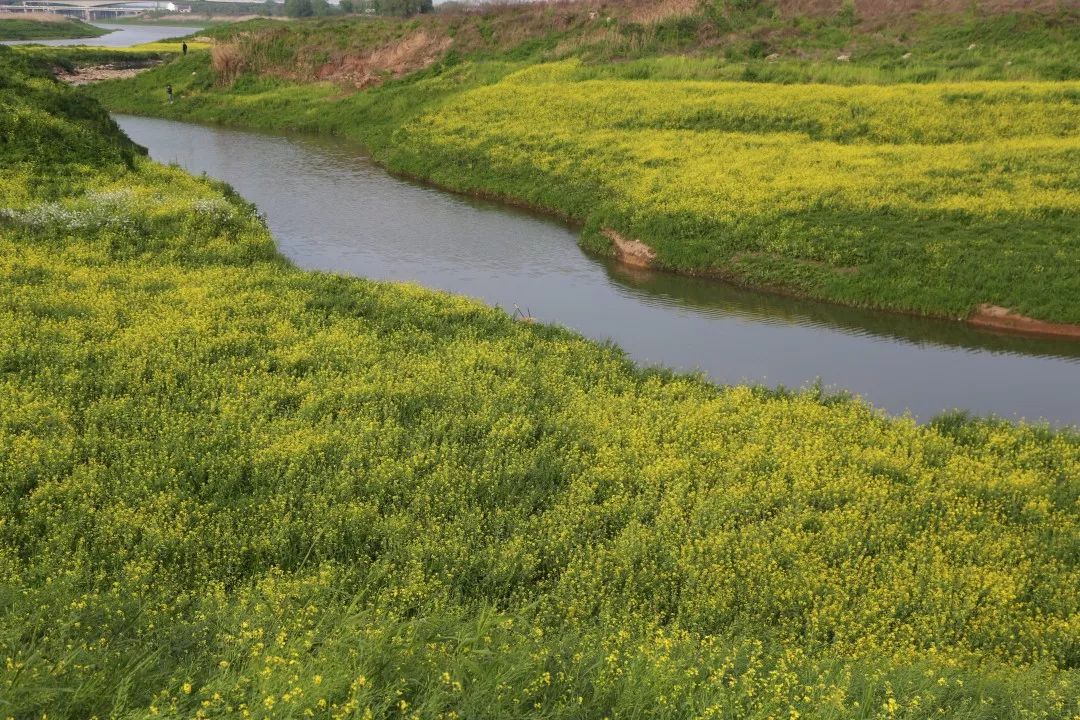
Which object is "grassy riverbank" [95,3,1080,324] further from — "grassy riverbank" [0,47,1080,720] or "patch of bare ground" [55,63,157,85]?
"grassy riverbank" [0,47,1080,720]

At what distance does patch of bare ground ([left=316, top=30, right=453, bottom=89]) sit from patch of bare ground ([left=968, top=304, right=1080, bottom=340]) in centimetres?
3251

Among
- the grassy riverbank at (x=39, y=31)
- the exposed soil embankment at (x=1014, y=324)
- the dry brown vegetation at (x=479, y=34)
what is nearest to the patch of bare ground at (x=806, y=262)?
the exposed soil embankment at (x=1014, y=324)

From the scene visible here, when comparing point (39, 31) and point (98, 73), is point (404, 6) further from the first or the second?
point (39, 31)

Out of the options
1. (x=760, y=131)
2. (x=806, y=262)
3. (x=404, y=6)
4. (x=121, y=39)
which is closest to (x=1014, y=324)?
(x=806, y=262)

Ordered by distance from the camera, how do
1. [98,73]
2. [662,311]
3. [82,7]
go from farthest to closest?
[82,7] → [98,73] → [662,311]

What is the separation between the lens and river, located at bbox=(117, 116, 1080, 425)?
12797mm

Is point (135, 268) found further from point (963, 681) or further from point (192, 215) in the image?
point (963, 681)

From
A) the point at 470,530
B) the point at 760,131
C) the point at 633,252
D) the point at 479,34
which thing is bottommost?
the point at 470,530

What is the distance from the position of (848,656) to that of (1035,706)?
4.40 feet

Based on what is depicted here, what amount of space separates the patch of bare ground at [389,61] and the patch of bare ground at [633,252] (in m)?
26.0

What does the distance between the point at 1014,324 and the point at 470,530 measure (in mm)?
11746

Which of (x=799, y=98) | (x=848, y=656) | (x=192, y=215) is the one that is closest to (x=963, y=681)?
(x=848, y=656)

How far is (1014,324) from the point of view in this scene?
1462 centimetres

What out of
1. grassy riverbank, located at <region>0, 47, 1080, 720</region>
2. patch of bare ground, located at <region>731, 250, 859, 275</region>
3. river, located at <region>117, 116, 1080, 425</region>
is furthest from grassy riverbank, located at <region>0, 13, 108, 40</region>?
grassy riverbank, located at <region>0, 47, 1080, 720</region>
